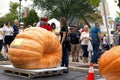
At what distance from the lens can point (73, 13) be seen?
6347 cm

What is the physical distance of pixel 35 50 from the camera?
11.8 m

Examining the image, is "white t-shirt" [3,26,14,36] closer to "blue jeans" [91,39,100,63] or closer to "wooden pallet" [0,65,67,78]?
"blue jeans" [91,39,100,63]

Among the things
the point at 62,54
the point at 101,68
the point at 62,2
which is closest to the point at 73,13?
the point at 62,2

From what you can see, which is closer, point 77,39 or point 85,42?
point 85,42

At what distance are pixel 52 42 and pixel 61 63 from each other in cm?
169

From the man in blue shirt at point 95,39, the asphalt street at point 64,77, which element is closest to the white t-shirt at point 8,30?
the man in blue shirt at point 95,39

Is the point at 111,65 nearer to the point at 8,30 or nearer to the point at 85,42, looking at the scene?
the point at 85,42

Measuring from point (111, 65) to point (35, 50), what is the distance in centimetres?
332

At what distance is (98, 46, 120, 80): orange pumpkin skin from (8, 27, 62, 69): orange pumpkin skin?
2.95 metres

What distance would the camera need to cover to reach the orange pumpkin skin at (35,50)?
1176cm

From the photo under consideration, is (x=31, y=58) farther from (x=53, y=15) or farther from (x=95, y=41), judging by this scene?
(x=53, y=15)

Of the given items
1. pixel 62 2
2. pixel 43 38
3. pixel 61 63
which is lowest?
pixel 61 63

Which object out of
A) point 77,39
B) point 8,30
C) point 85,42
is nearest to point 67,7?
point 8,30

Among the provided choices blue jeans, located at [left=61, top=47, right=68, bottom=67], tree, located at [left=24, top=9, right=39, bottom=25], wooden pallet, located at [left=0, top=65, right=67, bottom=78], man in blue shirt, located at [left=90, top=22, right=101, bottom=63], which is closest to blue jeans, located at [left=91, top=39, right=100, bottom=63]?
man in blue shirt, located at [left=90, top=22, right=101, bottom=63]
